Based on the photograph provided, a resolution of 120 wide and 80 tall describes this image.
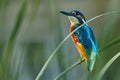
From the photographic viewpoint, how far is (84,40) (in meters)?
0.52

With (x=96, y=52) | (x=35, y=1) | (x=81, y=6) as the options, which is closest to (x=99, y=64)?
(x=96, y=52)

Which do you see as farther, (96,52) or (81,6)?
(81,6)

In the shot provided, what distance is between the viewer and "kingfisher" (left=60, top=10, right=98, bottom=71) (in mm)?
505

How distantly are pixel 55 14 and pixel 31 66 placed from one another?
3.8 inches

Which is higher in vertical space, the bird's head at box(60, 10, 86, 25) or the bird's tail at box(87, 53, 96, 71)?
the bird's head at box(60, 10, 86, 25)

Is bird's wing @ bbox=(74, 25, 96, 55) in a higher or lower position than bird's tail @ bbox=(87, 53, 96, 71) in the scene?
higher

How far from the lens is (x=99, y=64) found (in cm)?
51

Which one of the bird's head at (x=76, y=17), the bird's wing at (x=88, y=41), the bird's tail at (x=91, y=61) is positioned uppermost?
the bird's head at (x=76, y=17)

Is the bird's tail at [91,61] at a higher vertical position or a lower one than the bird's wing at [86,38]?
lower

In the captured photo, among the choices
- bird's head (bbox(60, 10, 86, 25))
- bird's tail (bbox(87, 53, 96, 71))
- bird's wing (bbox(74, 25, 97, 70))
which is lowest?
bird's tail (bbox(87, 53, 96, 71))

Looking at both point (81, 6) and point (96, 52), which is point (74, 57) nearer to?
point (96, 52)

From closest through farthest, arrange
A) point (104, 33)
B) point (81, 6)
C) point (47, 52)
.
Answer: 1. point (104, 33)
2. point (47, 52)
3. point (81, 6)

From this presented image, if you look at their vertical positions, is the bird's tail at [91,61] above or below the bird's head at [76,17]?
below

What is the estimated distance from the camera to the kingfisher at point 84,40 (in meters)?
0.50
